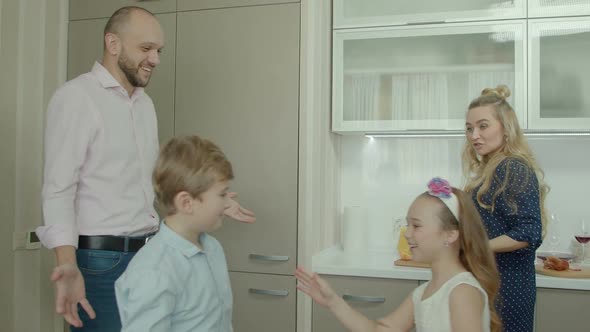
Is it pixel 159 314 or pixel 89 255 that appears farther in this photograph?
pixel 89 255

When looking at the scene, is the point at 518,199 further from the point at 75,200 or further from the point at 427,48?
the point at 75,200

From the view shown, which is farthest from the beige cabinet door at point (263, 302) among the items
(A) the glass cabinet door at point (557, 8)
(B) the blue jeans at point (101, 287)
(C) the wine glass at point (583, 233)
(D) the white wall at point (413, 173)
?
(A) the glass cabinet door at point (557, 8)

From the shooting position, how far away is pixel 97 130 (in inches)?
66.3

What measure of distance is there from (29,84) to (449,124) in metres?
1.83

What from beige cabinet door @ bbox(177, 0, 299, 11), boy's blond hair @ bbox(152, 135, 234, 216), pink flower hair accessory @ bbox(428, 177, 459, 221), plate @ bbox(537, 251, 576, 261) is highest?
beige cabinet door @ bbox(177, 0, 299, 11)

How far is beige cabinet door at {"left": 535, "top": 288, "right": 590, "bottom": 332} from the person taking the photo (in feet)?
6.57

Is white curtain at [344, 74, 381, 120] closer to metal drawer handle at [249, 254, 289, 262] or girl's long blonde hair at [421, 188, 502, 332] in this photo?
metal drawer handle at [249, 254, 289, 262]

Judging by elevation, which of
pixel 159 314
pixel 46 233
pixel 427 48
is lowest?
pixel 159 314

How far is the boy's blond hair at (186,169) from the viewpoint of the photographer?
51.8 inches

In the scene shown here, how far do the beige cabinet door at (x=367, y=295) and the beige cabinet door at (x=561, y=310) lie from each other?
46 cm

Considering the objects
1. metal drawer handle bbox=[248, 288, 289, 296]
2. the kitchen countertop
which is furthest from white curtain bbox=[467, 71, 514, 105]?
metal drawer handle bbox=[248, 288, 289, 296]

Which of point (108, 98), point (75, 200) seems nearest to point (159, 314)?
point (75, 200)

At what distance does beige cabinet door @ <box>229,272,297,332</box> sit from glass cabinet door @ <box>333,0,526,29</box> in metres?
1.19

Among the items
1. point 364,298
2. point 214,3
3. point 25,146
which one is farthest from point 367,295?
point 25,146
